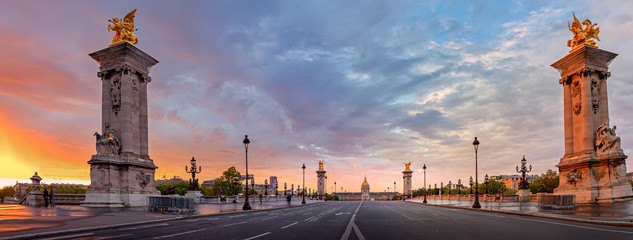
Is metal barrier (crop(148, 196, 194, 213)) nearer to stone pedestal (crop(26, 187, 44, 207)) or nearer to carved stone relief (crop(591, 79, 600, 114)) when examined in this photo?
stone pedestal (crop(26, 187, 44, 207))

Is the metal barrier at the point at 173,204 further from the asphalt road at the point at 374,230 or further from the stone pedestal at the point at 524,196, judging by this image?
the stone pedestal at the point at 524,196

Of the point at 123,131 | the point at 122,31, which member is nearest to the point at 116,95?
the point at 123,131

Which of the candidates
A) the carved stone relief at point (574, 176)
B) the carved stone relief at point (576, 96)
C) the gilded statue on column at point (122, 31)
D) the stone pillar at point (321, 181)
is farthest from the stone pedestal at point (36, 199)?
the stone pillar at point (321, 181)

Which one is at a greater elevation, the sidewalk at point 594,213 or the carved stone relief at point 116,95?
the carved stone relief at point 116,95

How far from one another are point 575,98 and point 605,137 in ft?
17.8

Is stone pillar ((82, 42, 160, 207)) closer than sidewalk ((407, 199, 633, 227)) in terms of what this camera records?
No

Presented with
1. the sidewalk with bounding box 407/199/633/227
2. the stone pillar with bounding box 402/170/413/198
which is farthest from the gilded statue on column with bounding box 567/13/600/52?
the stone pillar with bounding box 402/170/413/198

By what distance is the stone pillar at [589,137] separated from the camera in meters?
35.3

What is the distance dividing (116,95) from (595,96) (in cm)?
4828

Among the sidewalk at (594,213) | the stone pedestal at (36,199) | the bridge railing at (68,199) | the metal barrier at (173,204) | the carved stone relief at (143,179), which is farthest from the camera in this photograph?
the carved stone relief at (143,179)

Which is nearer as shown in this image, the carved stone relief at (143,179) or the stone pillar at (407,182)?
the carved stone relief at (143,179)

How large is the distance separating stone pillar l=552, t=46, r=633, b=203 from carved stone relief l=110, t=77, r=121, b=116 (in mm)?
45562

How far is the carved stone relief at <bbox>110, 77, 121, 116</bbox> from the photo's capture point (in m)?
36.5

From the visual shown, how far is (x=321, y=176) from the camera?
377 feet
